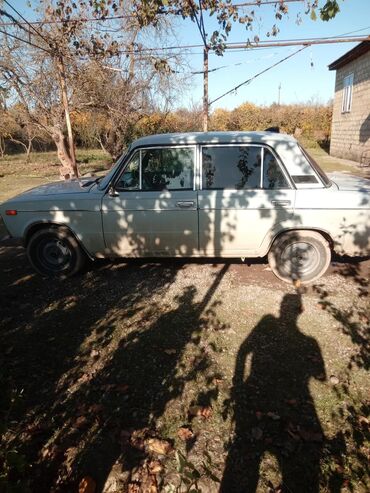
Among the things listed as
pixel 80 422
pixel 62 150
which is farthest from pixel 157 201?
pixel 62 150

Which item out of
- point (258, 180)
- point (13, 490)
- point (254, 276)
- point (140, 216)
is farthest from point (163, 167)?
point (13, 490)

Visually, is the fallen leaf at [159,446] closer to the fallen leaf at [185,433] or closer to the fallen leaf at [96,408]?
the fallen leaf at [185,433]

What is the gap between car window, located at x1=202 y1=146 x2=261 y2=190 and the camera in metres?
4.66

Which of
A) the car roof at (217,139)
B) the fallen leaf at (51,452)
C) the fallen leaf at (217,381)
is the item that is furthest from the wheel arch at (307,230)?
the fallen leaf at (51,452)

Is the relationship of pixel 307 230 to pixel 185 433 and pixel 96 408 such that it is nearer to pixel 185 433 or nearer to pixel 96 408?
pixel 185 433

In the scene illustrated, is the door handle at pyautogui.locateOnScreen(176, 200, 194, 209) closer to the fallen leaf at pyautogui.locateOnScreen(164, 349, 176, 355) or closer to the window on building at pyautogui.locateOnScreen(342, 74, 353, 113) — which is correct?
the fallen leaf at pyautogui.locateOnScreen(164, 349, 176, 355)

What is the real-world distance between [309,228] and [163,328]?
232 centimetres

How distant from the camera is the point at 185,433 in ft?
8.69

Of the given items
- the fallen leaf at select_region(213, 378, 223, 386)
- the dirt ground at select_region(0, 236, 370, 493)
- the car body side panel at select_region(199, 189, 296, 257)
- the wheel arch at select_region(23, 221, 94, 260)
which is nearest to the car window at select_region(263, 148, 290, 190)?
the car body side panel at select_region(199, 189, 296, 257)

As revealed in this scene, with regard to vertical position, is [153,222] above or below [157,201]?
below

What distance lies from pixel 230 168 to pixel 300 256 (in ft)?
5.14

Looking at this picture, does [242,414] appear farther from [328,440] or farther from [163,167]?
[163,167]

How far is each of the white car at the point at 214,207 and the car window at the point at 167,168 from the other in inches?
0.5

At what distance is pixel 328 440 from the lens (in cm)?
256
